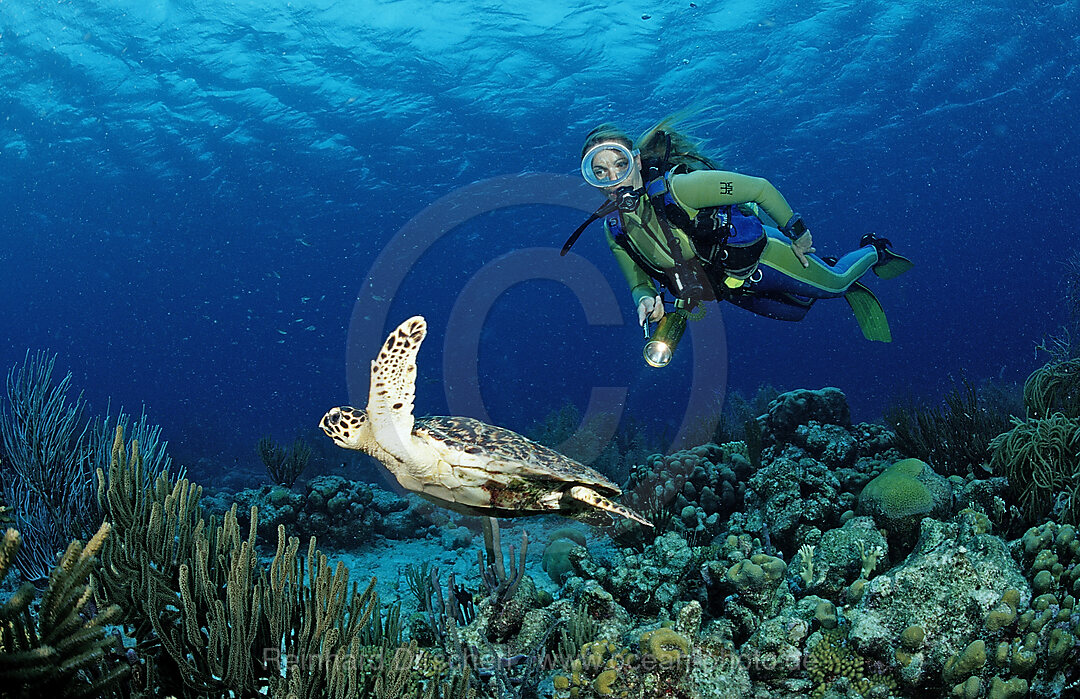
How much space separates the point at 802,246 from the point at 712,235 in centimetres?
103

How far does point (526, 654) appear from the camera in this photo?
11.9ft

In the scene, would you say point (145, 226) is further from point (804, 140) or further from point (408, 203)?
point (804, 140)

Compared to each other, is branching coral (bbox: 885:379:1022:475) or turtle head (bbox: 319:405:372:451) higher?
turtle head (bbox: 319:405:372:451)

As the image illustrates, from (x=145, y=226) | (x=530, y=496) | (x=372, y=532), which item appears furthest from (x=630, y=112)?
(x=145, y=226)

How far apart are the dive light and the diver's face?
→ 4.63ft

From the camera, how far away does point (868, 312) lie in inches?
289

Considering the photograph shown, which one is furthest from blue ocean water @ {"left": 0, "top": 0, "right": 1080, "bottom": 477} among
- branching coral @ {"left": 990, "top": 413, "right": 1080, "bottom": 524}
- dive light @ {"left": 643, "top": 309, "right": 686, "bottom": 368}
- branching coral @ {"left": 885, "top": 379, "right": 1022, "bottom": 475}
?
branching coral @ {"left": 990, "top": 413, "right": 1080, "bottom": 524}

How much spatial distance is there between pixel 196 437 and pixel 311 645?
23.2 m

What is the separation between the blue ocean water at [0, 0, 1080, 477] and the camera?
17156 millimetres

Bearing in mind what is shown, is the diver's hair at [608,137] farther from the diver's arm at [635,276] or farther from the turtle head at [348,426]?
the turtle head at [348,426]

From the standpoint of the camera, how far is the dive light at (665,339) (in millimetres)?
5461

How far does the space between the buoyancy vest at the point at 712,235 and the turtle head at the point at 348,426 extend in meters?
3.48

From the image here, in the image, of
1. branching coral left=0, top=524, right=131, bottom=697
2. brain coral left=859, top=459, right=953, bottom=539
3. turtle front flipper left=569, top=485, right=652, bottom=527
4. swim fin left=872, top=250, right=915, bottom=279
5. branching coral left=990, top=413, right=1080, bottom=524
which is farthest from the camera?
swim fin left=872, top=250, right=915, bottom=279

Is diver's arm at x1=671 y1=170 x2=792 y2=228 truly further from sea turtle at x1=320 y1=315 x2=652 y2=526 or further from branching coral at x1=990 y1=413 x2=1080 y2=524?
branching coral at x1=990 y1=413 x2=1080 y2=524
